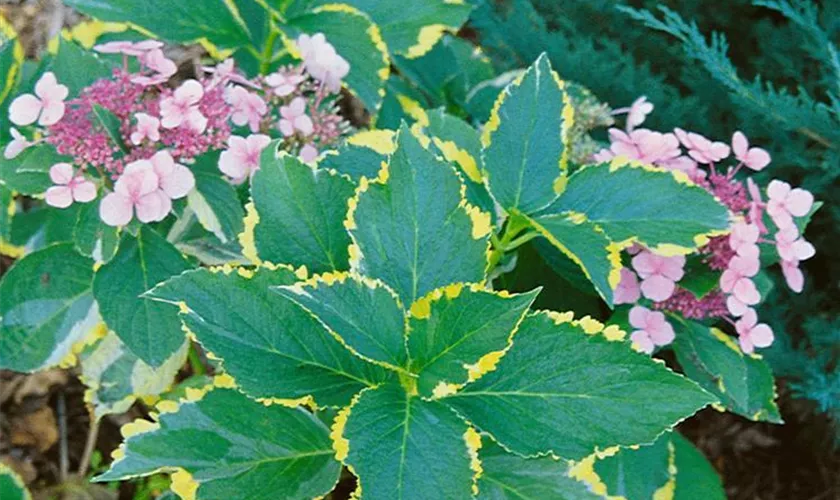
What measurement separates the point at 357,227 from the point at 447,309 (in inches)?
4.9

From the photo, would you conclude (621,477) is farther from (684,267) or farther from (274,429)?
(274,429)

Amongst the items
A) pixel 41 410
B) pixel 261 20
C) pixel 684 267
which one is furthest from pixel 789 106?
pixel 41 410

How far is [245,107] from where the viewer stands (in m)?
1.11

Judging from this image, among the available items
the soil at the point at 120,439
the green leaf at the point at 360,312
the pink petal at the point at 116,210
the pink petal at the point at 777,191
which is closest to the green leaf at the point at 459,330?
the green leaf at the point at 360,312

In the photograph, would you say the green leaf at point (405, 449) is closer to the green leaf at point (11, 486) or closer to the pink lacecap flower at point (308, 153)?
the pink lacecap flower at point (308, 153)

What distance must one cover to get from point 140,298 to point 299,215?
264 mm

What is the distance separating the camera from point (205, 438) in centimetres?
91

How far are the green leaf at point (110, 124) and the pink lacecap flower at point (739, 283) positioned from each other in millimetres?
702

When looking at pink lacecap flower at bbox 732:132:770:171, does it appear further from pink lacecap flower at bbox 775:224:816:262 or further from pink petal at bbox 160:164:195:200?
pink petal at bbox 160:164:195:200

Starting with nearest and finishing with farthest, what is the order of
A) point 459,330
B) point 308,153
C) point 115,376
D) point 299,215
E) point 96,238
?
point 459,330 → point 299,215 → point 96,238 → point 308,153 → point 115,376

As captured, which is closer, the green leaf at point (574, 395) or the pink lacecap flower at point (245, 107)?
the green leaf at point (574, 395)

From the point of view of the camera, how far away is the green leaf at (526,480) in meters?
0.98

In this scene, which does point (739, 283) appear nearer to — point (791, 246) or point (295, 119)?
point (791, 246)

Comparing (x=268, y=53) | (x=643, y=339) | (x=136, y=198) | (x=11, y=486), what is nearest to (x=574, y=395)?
(x=643, y=339)
